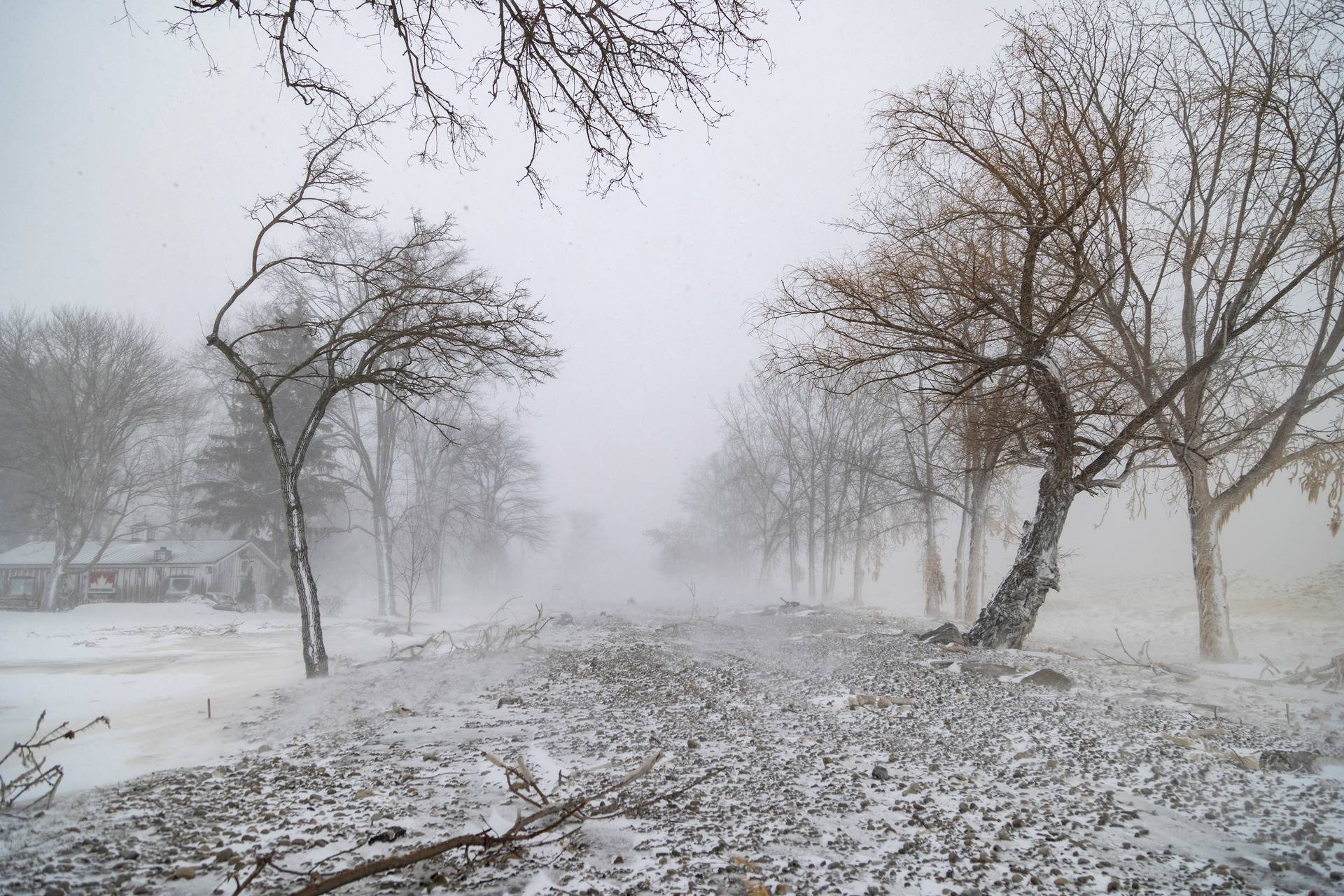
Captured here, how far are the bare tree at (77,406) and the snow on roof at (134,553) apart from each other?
3509 mm

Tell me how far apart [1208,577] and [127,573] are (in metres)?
33.2

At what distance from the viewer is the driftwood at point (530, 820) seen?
1.97 m

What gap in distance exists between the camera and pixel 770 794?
10.4ft

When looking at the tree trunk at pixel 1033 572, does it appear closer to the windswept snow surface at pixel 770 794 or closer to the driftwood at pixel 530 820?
the windswept snow surface at pixel 770 794

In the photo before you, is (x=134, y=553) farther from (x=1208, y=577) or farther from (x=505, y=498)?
(x=1208, y=577)

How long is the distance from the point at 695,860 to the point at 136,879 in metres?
2.09

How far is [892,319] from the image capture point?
6.47 metres

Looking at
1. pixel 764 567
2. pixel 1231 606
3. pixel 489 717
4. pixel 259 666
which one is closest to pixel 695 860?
pixel 489 717

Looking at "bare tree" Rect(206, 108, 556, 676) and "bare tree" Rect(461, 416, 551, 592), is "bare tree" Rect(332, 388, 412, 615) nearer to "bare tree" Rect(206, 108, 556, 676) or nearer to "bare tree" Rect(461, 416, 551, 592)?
"bare tree" Rect(461, 416, 551, 592)

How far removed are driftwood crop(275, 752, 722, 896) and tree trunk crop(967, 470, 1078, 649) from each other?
18.0 feet

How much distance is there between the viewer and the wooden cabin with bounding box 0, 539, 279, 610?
23938 millimetres

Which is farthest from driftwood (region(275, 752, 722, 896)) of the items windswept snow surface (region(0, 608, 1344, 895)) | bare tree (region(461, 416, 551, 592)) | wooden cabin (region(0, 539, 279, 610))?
wooden cabin (region(0, 539, 279, 610))

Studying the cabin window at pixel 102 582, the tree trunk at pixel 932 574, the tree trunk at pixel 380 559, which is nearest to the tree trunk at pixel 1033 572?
the tree trunk at pixel 932 574

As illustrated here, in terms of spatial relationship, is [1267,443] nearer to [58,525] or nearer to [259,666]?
[259,666]
